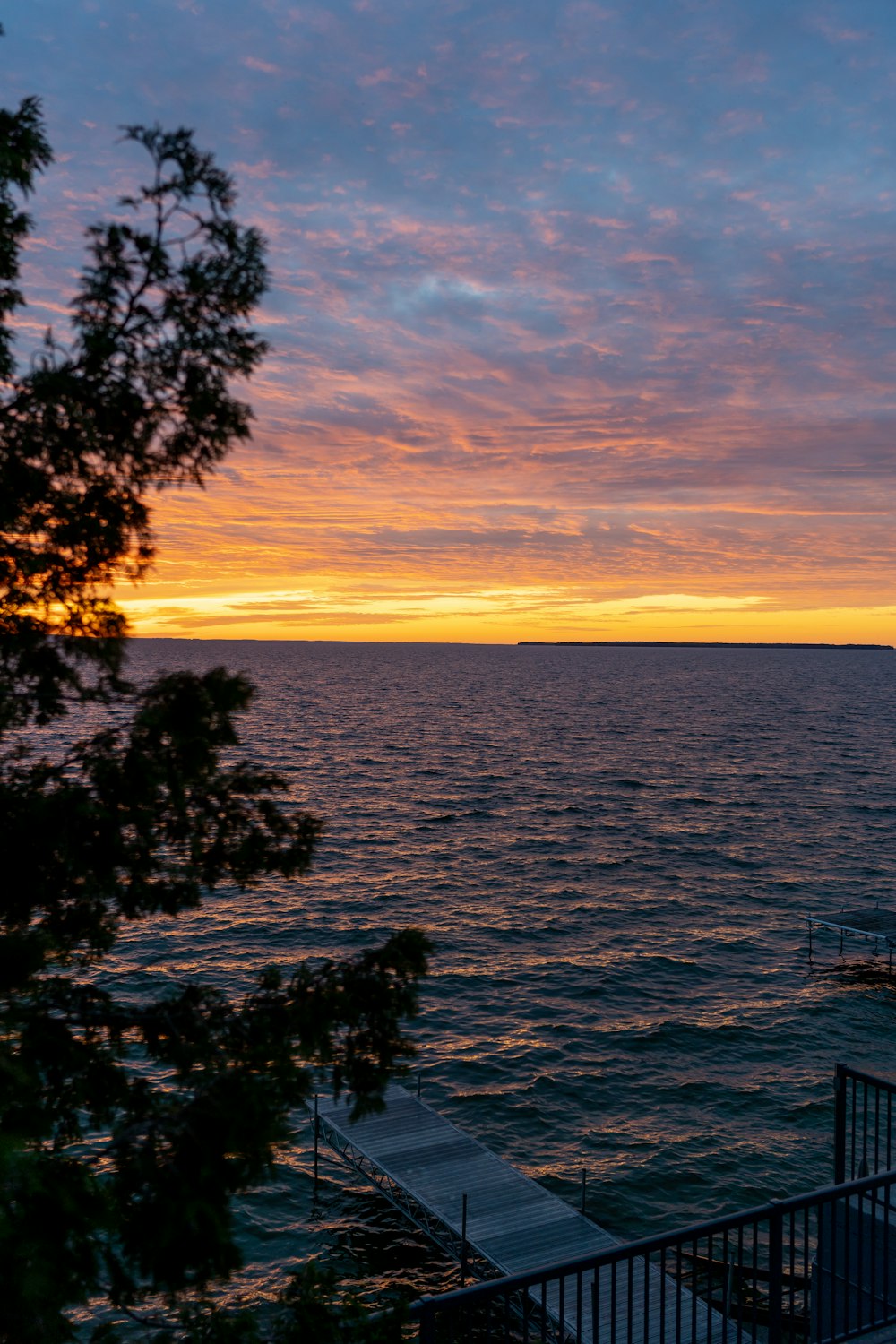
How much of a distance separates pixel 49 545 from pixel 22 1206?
199 inches

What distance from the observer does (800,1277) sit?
19016mm

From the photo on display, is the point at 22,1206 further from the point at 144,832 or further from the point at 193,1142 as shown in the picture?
the point at 144,832

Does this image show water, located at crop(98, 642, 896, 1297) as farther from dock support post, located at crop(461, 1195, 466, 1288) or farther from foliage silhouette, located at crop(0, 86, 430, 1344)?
foliage silhouette, located at crop(0, 86, 430, 1344)

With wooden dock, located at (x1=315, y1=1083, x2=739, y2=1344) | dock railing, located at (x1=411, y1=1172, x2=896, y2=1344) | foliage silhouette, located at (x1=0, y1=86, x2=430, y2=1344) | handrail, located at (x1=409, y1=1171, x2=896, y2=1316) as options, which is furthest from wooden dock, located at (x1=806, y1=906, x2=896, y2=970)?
foliage silhouette, located at (x1=0, y1=86, x2=430, y2=1344)

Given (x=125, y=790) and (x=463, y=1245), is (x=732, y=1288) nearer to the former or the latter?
(x=463, y=1245)

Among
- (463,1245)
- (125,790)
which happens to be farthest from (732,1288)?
(125,790)

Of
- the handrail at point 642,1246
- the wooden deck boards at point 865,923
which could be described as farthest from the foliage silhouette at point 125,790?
the wooden deck boards at point 865,923

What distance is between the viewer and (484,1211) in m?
18.9

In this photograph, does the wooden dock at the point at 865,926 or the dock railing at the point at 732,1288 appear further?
the wooden dock at the point at 865,926

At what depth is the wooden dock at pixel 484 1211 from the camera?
16234 mm

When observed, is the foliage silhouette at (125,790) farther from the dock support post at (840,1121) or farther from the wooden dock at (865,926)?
the wooden dock at (865,926)

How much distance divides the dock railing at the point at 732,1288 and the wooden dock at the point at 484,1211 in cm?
9

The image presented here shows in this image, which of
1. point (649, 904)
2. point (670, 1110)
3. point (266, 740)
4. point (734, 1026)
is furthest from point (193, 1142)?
point (266, 740)

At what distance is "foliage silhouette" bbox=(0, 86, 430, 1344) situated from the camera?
7.68m
